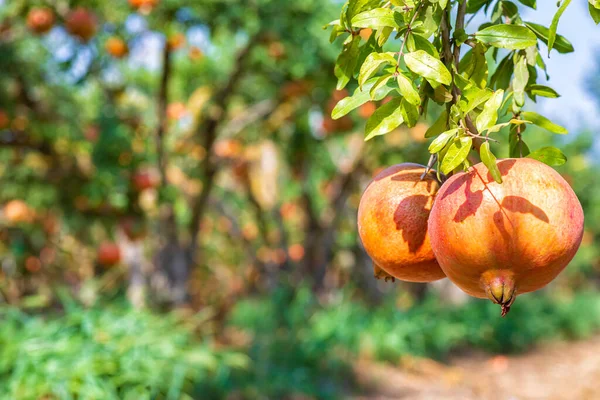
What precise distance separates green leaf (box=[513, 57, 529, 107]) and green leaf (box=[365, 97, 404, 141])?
193 millimetres

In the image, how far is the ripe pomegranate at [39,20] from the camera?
3804mm

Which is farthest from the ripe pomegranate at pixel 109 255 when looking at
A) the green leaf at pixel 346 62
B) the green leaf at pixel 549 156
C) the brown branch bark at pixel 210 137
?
the green leaf at pixel 549 156

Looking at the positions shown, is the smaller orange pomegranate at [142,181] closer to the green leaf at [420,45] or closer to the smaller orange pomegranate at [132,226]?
the smaller orange pomegranate at [132,226]

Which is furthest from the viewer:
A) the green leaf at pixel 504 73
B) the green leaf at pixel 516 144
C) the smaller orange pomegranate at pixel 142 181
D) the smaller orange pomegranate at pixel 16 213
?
the smaller orange pomegranate at pixel 16 213

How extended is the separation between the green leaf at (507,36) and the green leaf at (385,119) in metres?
0.15

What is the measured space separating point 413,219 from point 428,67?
9.1 inches

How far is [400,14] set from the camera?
2.93 ft

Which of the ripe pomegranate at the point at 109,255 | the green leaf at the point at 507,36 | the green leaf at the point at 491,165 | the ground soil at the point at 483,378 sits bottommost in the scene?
the ground soil at the point at 483,378

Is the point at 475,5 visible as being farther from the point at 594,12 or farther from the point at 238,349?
the point at 238,349

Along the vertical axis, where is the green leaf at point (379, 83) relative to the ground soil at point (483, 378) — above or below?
above

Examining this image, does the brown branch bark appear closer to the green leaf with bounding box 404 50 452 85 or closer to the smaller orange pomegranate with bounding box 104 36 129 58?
the smaller orange pomegranate with bounding box 104 36 129 58

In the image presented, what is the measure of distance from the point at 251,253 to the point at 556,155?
6.96 meters

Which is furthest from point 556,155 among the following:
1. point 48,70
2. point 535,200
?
point 48,70

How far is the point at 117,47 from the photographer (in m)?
Answer: 4.25
